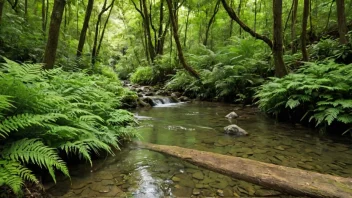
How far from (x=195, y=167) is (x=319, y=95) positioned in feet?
11.8

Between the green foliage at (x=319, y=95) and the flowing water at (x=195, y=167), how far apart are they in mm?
459

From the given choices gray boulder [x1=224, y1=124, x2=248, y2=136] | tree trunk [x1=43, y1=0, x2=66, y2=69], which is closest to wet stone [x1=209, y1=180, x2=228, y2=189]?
gray boulder [x1=224, y1=124, x2=248, y2=136]

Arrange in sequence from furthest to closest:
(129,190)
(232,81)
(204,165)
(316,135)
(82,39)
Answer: (82,39) → (232,81) → (316,135) → (204,165) → (129,190)

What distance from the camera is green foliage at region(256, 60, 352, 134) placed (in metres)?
4.39

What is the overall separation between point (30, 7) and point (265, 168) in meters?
14.9

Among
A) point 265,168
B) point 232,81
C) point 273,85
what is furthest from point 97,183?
point 232,81

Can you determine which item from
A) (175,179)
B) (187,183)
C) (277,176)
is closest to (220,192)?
(187,183)

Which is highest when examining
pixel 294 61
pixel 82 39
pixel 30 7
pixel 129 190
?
pixel 30 7

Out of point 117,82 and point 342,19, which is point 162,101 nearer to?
point 117,82

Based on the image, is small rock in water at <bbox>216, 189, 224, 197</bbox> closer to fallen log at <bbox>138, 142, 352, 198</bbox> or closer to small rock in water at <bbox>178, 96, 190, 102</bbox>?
fallen log at <bbox>138, 142, 352, 198</bbox>

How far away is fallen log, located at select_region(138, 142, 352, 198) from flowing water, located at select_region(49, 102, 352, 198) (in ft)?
0.39

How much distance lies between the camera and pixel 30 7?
1259 centimetres

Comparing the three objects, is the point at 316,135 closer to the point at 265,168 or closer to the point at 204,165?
the point at 265,168

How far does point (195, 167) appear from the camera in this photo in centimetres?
305
